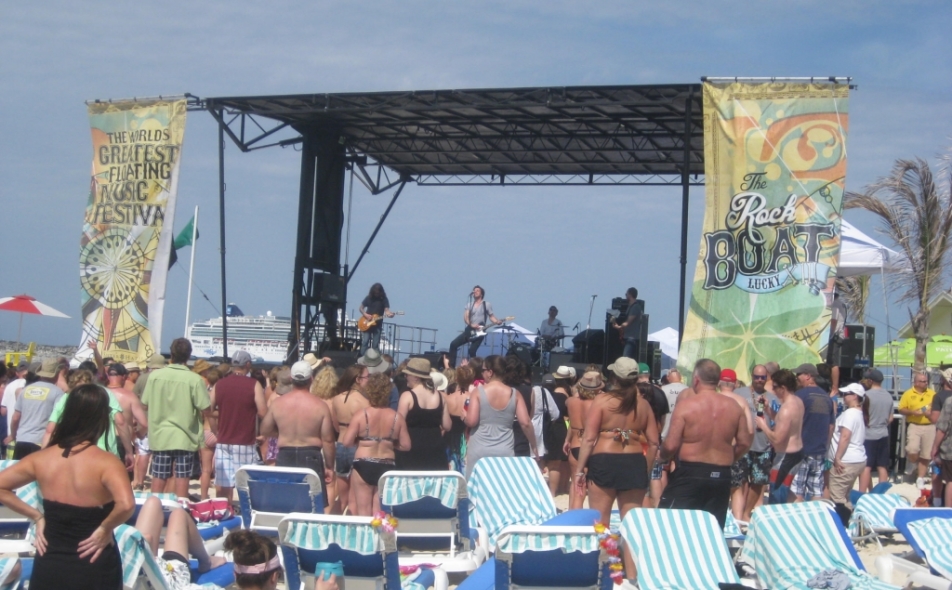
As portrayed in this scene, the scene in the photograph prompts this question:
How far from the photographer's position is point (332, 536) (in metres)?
4.48

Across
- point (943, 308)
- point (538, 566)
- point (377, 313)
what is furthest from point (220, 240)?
point (943, 308)

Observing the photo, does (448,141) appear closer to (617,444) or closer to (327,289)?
(327,289)

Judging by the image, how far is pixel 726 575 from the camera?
5.36 m

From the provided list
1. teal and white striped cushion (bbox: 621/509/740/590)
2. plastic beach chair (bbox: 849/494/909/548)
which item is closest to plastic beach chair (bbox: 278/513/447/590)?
teal and white striped cushion (bbox: 621/509/740/590)

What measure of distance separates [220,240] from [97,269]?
79.3 inches

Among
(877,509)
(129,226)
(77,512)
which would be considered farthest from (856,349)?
(77,512)

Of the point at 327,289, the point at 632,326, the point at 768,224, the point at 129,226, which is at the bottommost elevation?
the point at 632,326

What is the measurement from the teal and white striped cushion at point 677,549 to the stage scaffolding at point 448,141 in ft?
27.4

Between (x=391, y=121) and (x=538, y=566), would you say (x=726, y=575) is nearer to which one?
(x=538, y=566)

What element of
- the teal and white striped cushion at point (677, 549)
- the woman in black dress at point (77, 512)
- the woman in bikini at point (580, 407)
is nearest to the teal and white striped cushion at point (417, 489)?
the teal and white striped cushion at point (677, 549)

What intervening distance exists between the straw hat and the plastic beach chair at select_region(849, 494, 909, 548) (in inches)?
148

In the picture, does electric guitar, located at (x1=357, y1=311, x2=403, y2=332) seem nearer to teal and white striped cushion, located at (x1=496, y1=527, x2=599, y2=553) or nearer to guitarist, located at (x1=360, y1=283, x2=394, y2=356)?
guitarist, located at (x1=360, y1=283, x2=394, y2=356)

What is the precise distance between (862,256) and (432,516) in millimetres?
11518

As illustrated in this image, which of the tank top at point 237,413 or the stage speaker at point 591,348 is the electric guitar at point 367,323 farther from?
the tank top at point 237,413
